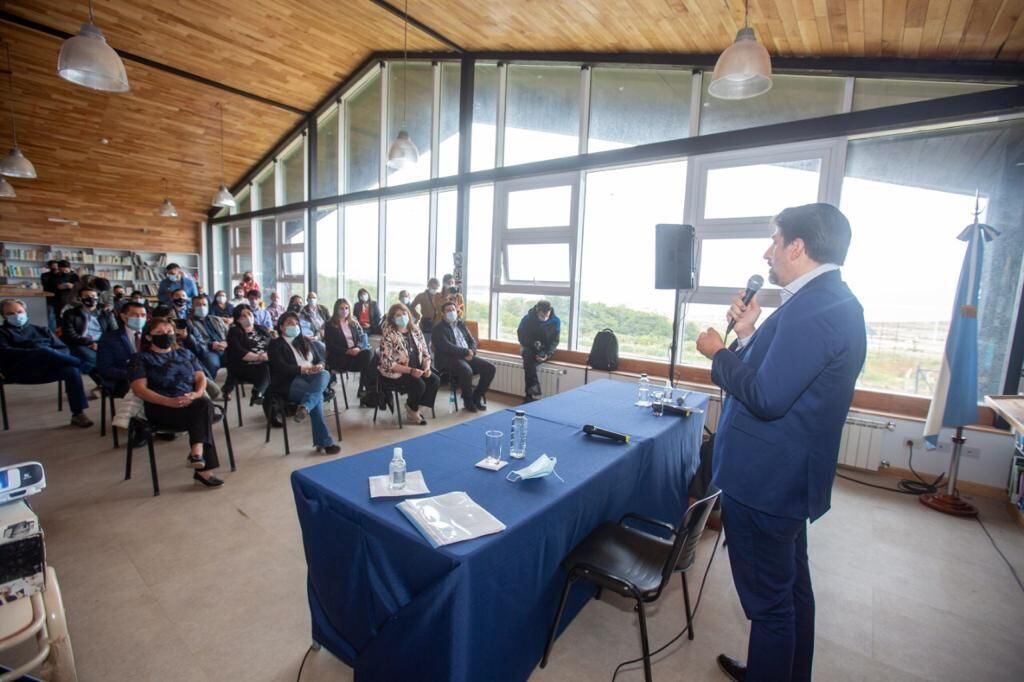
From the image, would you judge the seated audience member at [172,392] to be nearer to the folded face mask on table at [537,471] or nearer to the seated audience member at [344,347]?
the seated audience member at [344,347]

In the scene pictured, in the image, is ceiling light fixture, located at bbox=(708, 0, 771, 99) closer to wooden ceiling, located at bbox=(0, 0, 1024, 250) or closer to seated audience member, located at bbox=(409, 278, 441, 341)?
wooden ceiling, located at bbox=(0, 0, 1024, 250)

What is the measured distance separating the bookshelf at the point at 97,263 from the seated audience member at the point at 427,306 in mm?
7296

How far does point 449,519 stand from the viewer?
141 centimetres

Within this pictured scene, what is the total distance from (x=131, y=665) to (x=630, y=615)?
6.76 feet

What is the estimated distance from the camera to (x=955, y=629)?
83.3 inches

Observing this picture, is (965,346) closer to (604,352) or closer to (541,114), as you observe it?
(604,352)

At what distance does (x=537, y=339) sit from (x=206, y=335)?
402 cm

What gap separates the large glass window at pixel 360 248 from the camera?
827 centimetres

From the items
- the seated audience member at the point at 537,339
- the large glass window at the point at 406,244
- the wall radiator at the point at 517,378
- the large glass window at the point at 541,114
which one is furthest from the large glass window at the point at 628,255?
the large glass window at the point at 406,244

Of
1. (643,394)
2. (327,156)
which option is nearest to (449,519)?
(643,394)

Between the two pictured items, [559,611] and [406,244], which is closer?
[559,611]

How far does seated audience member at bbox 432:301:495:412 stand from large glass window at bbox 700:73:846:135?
3.52m

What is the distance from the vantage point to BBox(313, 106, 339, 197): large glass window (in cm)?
885

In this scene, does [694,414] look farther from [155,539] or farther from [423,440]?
[155,539]
